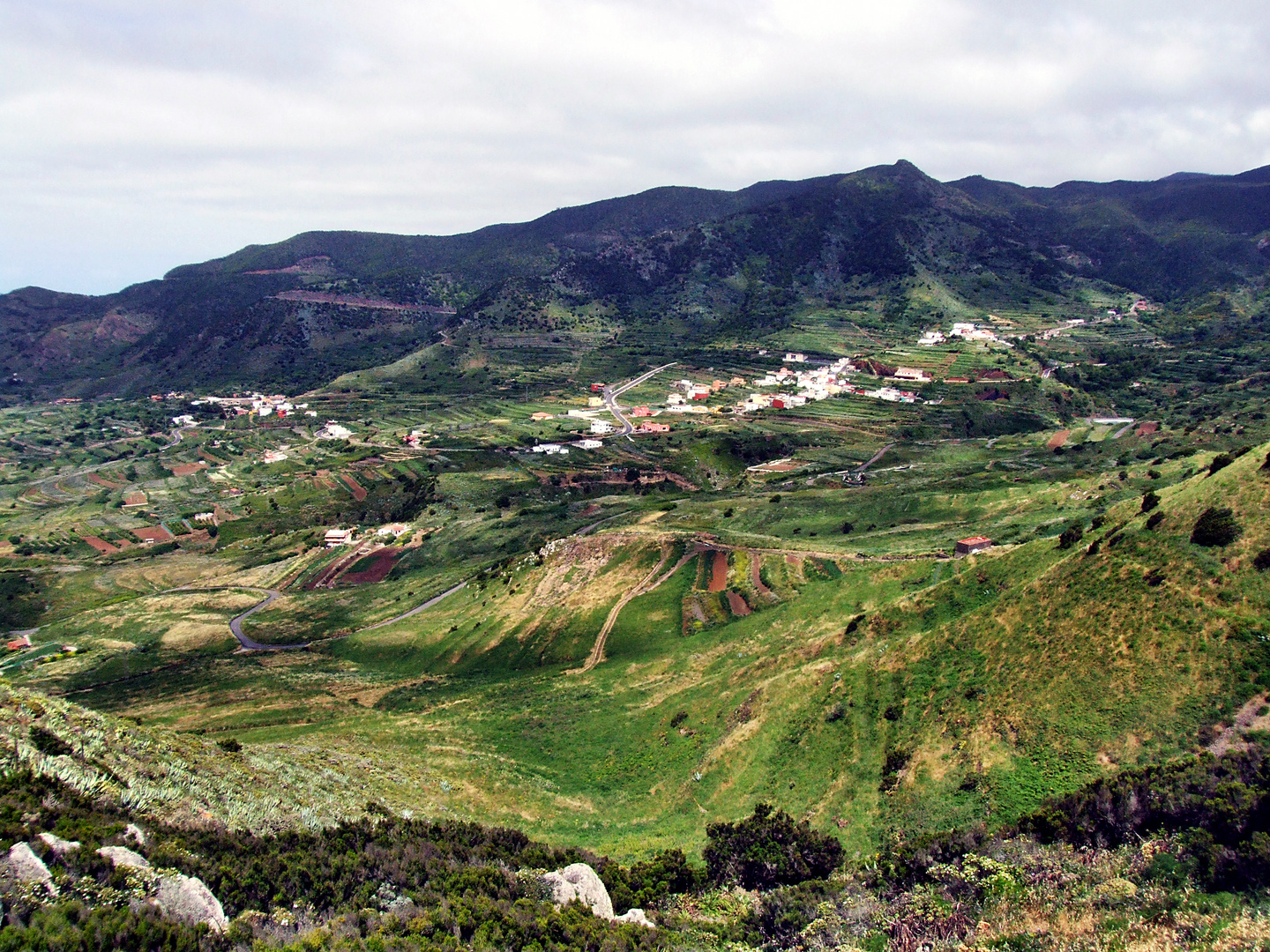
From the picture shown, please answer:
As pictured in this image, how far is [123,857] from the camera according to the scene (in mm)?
20922

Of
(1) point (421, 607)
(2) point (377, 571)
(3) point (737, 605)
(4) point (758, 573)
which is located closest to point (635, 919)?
(3) point (737, 605)

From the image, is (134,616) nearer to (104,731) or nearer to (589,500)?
(589,500)

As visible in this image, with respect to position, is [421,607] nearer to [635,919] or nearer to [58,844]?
[635,919]

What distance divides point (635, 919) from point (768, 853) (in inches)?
294

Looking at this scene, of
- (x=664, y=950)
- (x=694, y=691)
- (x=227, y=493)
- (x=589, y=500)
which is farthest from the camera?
(x=227, y=493)

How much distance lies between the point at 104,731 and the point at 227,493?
162336mm

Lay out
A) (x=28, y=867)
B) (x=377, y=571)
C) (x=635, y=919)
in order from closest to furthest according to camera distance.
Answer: (x=28, y=867), (x=635, y=919), (x=377, y=571)

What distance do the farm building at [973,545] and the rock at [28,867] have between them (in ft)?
200

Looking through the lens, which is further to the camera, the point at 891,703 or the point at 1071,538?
the point at 1071,538

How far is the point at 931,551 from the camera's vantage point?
204 feet


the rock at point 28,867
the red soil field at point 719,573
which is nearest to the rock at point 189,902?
the rock at point 28,867

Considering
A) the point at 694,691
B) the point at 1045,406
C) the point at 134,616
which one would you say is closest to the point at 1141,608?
the point at 694,691

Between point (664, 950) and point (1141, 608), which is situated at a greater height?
point (1141, 608)

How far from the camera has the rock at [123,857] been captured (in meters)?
20.6
